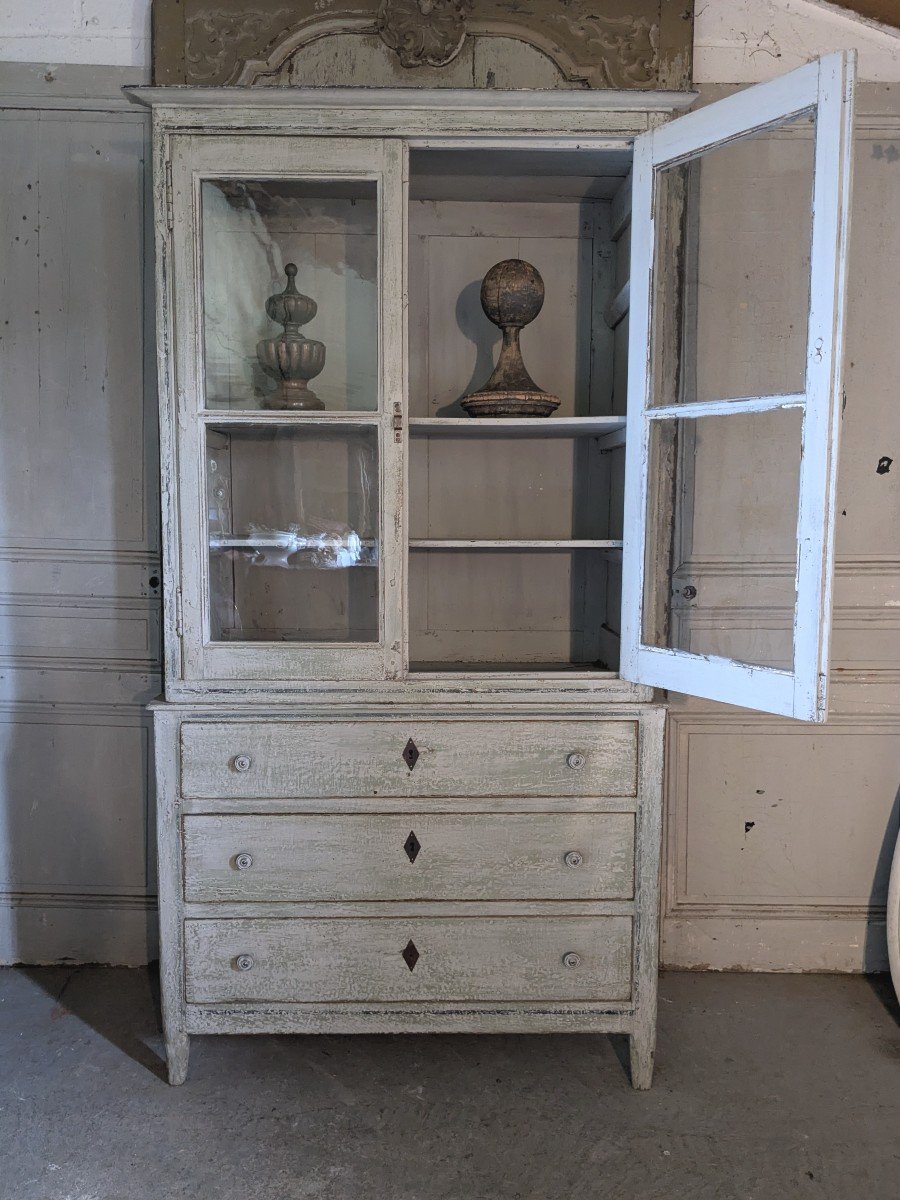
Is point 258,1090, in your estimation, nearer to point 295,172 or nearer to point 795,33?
point 295,172

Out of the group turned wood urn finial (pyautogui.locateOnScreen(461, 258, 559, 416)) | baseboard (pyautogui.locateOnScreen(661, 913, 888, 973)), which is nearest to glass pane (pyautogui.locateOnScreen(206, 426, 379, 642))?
turned wood urn finial (pyautogui.locateOnScreen(461, 258, 559, 416))

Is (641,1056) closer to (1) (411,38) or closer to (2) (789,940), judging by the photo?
(2) (789,940)

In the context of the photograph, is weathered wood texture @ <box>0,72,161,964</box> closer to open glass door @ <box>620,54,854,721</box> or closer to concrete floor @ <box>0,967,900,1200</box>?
concrete floor @ <box>0,967,900,1200</box>

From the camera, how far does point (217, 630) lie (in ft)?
6.15

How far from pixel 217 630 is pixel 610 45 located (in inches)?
64.6

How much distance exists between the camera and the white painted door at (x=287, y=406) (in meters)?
1.79

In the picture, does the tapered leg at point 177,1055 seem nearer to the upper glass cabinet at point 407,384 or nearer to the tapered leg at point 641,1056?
the upper glass cabinet at point 407,384

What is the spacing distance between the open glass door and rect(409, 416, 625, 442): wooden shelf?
12 centimetres

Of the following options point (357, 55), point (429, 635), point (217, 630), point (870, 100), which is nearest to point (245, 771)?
point (217, 630)

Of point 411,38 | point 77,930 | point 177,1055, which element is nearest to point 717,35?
point 411,38

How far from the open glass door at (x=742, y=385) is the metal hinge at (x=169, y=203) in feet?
3.10

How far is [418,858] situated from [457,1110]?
52cm

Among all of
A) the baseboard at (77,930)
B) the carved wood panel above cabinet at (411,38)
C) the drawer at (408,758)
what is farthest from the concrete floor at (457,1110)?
the carved wood panel above cabinet at (411,38)

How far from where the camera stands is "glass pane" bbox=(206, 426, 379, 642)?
186 cm
